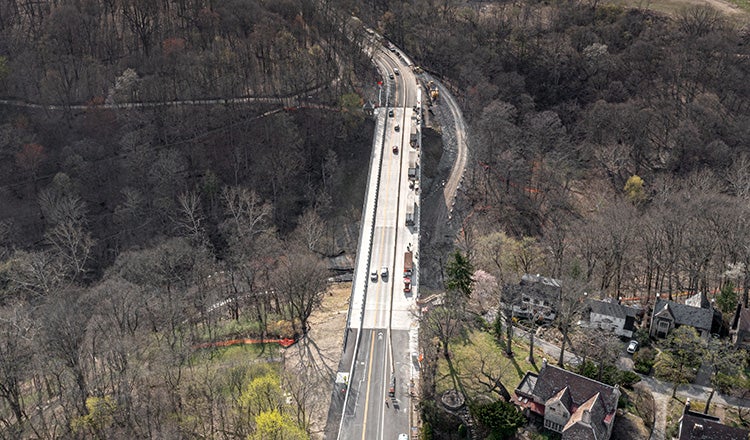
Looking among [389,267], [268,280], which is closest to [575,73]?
[389,267]

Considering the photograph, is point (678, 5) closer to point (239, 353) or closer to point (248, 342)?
point (248, 342)

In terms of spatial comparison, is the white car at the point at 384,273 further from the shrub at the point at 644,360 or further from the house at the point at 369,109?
the house at the point at 369,109

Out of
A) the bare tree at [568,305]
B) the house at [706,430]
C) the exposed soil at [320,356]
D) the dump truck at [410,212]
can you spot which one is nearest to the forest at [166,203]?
the exposed soil at [320,356]

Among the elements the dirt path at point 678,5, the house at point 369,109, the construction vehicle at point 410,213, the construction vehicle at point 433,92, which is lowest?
the construction vehicle at point 410,213

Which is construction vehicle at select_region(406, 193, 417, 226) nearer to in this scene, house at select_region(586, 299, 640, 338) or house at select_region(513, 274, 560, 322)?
house at select_region(513, 274, 560, 322)

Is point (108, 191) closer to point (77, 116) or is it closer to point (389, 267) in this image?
point (77, 116)

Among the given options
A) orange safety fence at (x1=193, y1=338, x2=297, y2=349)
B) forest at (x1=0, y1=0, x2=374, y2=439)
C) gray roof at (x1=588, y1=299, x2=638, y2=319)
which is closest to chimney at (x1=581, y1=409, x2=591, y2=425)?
gray roof at (x1=588, y1=299, x2=638, y2=319)
